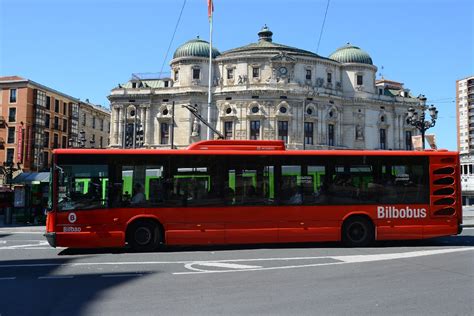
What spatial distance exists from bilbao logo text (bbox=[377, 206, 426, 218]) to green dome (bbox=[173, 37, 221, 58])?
57.4 meters

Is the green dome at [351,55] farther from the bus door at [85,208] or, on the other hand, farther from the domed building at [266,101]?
the bus door at [85,208]

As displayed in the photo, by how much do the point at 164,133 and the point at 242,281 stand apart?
60.6 m

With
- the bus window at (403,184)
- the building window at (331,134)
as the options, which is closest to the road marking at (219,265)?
the bus window at (403,184)

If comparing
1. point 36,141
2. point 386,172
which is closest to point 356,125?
point 36,141

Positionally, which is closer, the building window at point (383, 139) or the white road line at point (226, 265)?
the white road line at point (226, 265)

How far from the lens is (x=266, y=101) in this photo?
63938mm

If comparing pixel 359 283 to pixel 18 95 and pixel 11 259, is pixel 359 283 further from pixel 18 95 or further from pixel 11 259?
pixel 18 95

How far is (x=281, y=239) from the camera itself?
12992 millimetres

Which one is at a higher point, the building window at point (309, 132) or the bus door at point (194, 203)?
the building window at point (309, 132)

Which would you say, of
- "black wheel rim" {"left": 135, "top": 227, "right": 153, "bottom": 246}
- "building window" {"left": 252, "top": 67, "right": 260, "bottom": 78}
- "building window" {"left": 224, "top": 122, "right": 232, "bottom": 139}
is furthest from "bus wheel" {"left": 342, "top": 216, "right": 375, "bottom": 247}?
"building window" {"left": 252, "top": 67, "right": 260, "bottom": 78}

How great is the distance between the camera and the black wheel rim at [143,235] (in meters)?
12.7

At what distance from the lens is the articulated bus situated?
12.4 m

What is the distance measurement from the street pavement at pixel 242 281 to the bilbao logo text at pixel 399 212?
0.97 metres

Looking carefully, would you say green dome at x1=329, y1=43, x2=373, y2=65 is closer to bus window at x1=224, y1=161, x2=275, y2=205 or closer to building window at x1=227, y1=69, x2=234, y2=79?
building window at x1=227, y1=69, x2=234, y2=79
